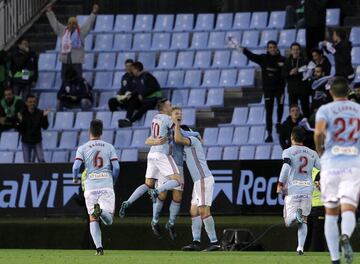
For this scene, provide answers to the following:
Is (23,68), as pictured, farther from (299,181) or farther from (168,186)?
(299,181)

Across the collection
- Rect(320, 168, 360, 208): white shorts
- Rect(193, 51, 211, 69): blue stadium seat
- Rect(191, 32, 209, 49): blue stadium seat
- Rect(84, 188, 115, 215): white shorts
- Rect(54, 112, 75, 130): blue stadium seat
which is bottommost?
Rect(320, 168, 360, 208): white shorts

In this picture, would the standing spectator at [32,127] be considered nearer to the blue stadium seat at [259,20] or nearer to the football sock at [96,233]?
the blue stadium seat at [259,20]

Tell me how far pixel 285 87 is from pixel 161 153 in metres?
6.80

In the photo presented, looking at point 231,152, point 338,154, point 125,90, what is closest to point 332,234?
point 338,154

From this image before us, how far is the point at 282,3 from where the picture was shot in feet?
101

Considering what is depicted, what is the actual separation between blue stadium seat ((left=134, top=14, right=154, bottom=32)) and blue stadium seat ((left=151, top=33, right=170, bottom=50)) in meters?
0.50

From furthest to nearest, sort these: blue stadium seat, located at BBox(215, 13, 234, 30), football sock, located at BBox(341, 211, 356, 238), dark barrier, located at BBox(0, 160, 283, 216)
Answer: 1. blue stadium seat, located at BBox(215, 13, 234, 30)
2. dark barrier, located at BBox(0, 160, 283, 216)
3. football sock, located at BBox(341, 211, 356, 238)

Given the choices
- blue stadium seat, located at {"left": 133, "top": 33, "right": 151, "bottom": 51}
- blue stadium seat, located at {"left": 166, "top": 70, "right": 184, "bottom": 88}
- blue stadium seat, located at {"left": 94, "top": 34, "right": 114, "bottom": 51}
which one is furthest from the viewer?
blue stadium seat, located at {"left": 94, "top": 34, "right": 114, "bottom": 51}

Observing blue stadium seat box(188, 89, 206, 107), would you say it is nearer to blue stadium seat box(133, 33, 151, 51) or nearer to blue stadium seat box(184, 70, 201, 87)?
blue stadium seat box(184, 70, 201, 87)

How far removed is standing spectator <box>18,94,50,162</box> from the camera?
26.9 meters

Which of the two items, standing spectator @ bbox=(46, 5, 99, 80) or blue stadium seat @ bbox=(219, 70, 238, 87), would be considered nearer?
blue stadium seat @ bbox=(219, 70, 238, 87)

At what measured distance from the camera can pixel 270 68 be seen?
26297 millimetres

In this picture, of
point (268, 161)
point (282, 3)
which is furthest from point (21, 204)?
point (282, 3)

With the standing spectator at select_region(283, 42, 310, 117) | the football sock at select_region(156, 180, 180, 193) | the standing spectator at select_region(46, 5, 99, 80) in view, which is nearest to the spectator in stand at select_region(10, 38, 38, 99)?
the standing spectator at select_region(46, 5, 99, 80)
